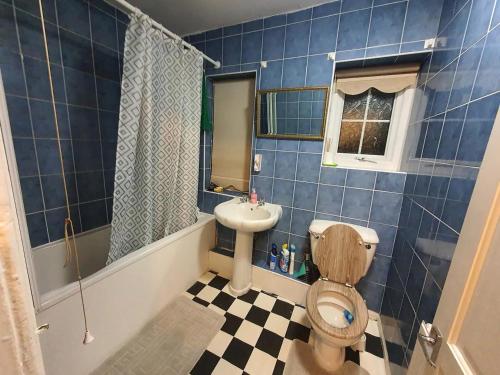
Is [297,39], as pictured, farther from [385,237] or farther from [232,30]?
[385,237]

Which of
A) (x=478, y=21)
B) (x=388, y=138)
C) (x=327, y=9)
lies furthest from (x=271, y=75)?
(x=478, y=21)

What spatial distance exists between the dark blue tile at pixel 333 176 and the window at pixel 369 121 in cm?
15

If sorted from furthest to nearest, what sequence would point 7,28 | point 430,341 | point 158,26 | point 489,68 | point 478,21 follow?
point 158,26 → point 7,28 → point 478,21 → point 489,68 → point 430,341

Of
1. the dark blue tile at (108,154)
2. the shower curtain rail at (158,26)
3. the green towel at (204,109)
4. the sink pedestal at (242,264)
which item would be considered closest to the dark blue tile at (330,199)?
the sink pedestal at (242,264)

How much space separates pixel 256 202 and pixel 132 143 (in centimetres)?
106

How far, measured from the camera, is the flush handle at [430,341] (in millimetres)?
561

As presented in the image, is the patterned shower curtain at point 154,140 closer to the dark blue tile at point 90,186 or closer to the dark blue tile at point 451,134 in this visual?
the dark blue tile at point 90,186

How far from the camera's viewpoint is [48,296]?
967mm

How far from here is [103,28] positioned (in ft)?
5.45

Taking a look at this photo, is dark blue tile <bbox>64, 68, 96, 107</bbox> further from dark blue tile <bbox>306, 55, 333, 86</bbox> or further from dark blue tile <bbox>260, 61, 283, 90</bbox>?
dark blue tile <bbox>306, 55, 333, 86</bbox>

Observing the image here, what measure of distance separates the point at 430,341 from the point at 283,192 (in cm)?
131

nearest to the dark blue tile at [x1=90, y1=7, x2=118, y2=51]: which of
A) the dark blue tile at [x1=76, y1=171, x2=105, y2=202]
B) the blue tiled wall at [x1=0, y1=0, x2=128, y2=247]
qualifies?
the blue tiled wall at [x1=0, y1=0, x2=128, y2=247]

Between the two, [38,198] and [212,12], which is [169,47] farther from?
[38,198]

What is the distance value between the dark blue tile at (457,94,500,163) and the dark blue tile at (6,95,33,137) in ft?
7.70
